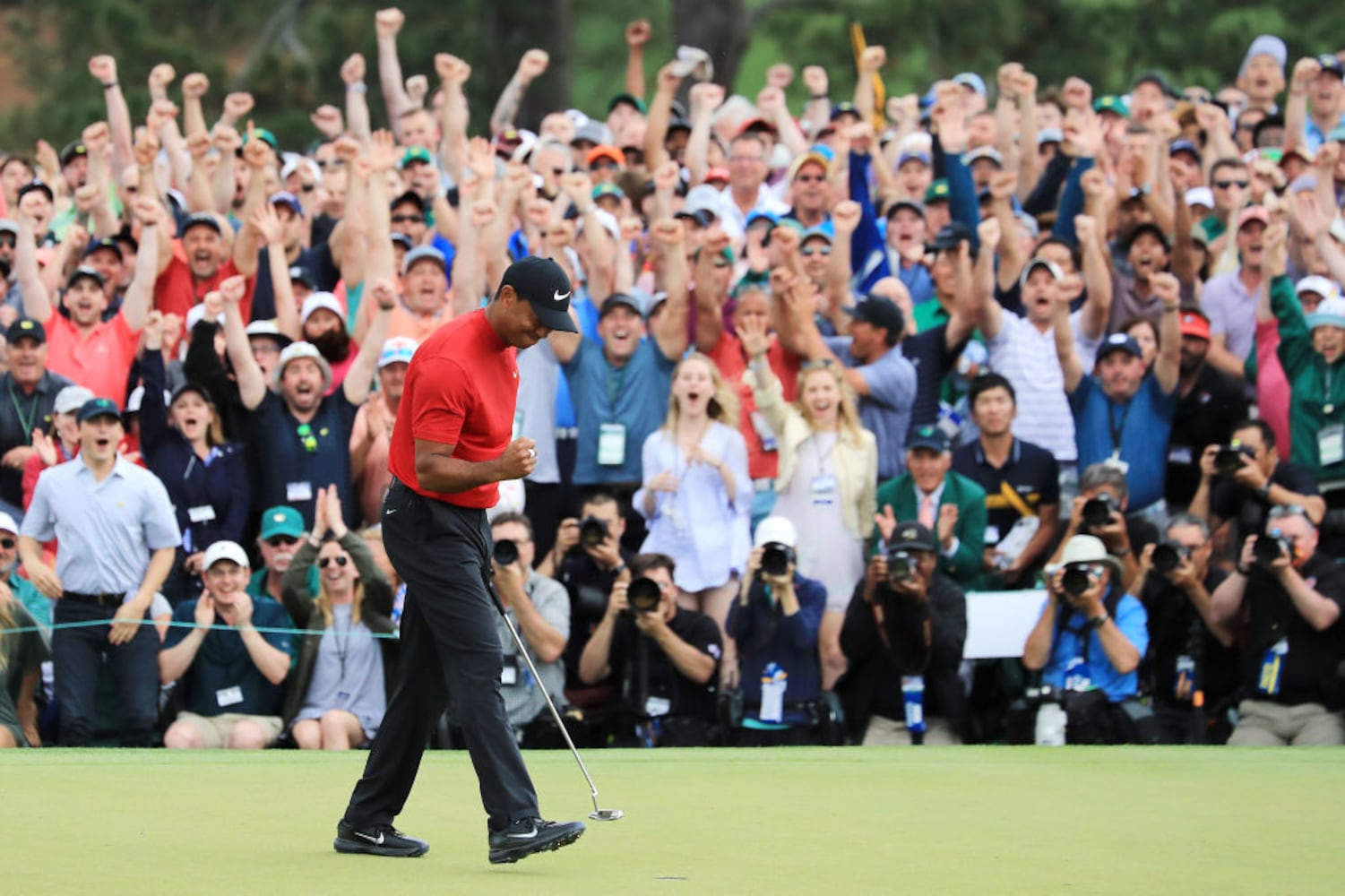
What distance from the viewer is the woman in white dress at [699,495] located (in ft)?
38.4

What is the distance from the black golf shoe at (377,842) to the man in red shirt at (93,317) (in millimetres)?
6174

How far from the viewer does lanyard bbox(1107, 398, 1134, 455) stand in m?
12.2

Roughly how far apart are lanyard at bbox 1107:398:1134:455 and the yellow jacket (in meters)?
1.37

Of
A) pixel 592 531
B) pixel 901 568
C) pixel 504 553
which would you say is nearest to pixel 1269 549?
pixel 901 568

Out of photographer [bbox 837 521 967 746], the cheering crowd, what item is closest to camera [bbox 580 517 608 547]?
the cheering crowd

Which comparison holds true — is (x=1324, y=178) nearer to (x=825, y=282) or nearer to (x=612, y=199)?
(x=825, y=282)

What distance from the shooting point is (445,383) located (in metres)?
6.50

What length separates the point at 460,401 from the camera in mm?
6539

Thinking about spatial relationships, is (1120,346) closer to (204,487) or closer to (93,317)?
(204,487)

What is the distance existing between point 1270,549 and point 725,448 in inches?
116

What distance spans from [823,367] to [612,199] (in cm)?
291

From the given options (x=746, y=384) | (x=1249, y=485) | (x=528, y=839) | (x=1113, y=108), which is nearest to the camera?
(x=528, y=839)

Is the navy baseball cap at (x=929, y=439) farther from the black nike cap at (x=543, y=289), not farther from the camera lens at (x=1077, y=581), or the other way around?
the black nike cap at (x=543, y=289)

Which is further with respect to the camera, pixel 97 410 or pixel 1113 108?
pixel 1113 108
